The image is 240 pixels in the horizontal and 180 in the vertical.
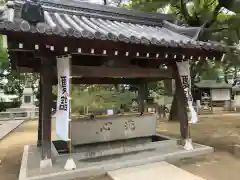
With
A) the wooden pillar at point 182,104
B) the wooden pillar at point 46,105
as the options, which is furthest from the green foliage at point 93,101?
the wooden pillar at point 46,105

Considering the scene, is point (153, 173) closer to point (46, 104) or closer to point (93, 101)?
point (46, 104)

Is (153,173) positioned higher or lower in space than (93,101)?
lower

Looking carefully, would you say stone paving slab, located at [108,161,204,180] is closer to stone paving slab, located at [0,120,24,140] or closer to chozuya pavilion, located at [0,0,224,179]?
chozuya pavilion, located at [0,0,224,179]

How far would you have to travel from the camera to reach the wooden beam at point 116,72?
5770 millimetres

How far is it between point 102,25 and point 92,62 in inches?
46.2

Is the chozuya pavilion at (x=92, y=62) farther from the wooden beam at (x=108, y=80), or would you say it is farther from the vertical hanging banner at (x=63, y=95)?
the wooden beam at (x=108, y=80)

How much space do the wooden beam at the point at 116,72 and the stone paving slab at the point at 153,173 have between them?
7.79 ft

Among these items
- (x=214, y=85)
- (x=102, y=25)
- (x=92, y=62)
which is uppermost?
(x=102, y=25)

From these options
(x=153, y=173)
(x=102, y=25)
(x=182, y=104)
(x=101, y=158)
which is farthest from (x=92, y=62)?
(x=153, y=173)

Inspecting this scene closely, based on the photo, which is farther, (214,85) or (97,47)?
(214,85)

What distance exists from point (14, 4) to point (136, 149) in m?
4.92

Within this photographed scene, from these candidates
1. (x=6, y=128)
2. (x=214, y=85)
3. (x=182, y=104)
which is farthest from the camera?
(x=214, y=85)

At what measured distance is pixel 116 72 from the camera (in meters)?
6.14

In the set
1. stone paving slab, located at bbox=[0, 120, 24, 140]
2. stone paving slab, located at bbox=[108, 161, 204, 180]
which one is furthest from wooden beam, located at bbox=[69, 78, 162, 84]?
stone paving slab, located at bbox=[0, 120, 24, 140]
